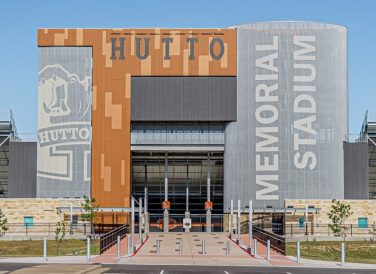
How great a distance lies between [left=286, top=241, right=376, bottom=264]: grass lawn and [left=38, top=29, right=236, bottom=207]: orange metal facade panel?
932 inches

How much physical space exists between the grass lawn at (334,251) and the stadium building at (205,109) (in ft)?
47.8

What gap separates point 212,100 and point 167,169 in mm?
10846

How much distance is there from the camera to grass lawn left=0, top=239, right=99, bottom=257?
55719 millimetres

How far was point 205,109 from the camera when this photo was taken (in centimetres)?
8388

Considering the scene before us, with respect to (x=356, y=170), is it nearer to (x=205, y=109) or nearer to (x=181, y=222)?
→ (x=205, y=109)

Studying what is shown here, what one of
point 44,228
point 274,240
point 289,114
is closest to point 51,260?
point 274,240

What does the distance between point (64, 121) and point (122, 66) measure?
8.75 metres

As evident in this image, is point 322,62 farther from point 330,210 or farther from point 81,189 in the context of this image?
point 81,189

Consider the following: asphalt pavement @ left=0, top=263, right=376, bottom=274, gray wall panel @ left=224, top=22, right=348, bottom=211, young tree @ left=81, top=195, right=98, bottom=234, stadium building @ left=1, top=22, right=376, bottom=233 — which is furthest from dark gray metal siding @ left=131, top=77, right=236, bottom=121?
asphalt pavement @ left=0, top=263, right=376, bottom=274

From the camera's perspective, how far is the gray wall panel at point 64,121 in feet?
272

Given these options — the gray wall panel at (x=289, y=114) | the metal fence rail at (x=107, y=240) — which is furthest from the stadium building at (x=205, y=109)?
the metal fence rail at (x=107, y=240)

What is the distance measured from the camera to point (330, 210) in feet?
262

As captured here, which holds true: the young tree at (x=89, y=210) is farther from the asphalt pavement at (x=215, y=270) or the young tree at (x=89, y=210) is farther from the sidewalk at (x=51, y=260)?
the asphalt pavement at (x=215, y=270)

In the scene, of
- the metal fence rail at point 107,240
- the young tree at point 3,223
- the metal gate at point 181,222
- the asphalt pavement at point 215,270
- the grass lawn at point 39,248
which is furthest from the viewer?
the metal gate at point 181,222
